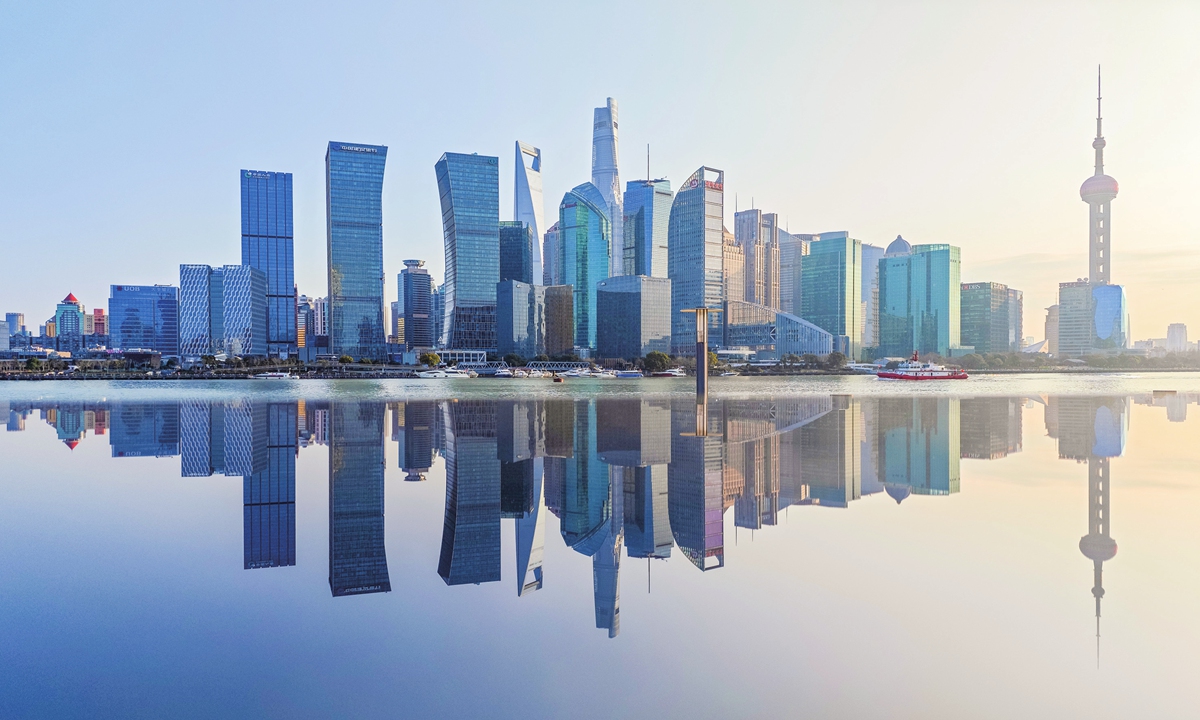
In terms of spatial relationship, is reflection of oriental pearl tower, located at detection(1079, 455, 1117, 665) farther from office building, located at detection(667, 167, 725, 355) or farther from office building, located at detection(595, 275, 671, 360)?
office building, located at detection(667, 167, 725, 355)

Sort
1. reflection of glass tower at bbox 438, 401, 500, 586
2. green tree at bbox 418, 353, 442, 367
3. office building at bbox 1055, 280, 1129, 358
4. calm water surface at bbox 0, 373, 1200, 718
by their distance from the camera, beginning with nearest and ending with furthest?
calm water surface at bbox 0, 373, 1200, 718
reflection of glass tower at bbox 438, 401, 500, 586
green tree at bbox 418, 353, 442, 367
office building at bbox 1055, 280, 1129, 358

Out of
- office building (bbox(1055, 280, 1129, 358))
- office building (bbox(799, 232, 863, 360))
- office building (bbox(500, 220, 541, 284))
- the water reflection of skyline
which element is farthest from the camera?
office building (bbox(799, 232, 863, 360))

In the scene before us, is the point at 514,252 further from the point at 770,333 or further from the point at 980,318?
the point at 980,318

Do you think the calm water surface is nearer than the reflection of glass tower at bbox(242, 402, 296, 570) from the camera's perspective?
Yes

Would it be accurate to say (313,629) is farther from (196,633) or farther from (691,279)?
(691,279)

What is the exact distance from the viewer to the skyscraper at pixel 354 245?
16350cm

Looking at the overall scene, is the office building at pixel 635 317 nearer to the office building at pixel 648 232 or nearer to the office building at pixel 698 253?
the office building at pixel 698 253

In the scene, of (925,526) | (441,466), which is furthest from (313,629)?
(441,466)

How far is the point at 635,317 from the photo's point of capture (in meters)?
158

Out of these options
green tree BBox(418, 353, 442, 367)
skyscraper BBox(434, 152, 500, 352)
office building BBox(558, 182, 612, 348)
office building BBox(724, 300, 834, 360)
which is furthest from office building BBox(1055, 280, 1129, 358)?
green tree BBox(418, 353, 442, 367)

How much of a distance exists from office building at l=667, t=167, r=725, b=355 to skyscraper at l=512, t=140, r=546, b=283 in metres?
38.4

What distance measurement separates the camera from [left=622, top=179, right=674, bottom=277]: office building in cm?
19188

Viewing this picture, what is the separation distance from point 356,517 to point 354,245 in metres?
166

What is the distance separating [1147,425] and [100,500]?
97.2 ft
